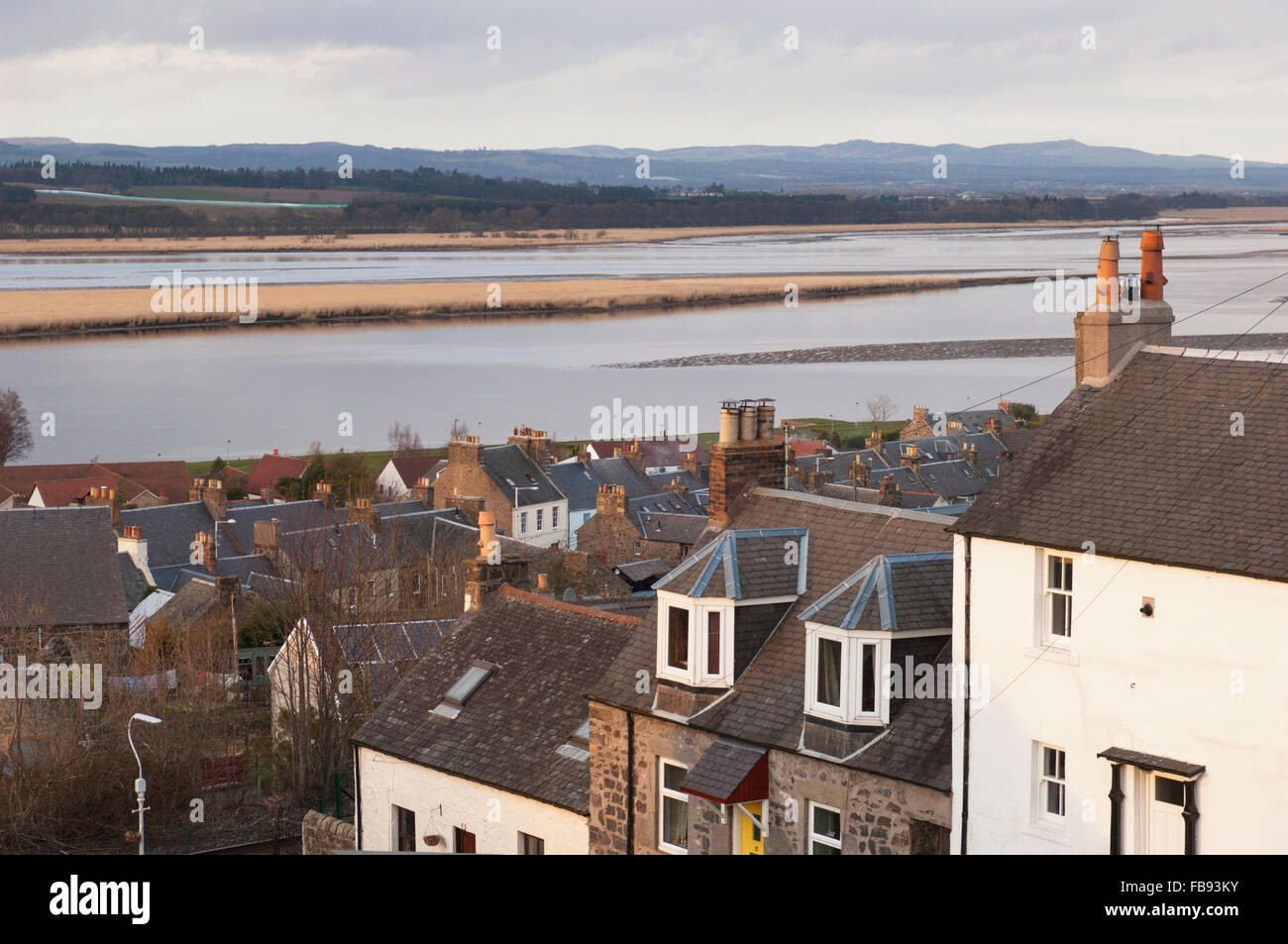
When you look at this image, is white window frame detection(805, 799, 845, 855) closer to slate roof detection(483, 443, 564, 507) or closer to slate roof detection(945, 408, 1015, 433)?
slate roof detection(483, 443, 564, 507)

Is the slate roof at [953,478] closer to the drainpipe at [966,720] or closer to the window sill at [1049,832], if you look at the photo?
the drainpipe at [966,720]

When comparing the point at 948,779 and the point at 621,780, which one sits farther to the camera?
the point at 621,780

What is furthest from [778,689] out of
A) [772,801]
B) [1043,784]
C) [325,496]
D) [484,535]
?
[325,496]

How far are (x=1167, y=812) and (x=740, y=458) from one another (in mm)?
9551

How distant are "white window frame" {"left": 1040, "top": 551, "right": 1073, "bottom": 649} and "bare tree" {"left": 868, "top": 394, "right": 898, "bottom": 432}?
402 ft

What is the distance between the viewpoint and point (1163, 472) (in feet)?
57.5

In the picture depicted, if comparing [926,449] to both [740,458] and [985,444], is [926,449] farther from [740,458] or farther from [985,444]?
[740,458]

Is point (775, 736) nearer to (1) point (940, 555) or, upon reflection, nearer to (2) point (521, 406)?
(1) point (940, 555)

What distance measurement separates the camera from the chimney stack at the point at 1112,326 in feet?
62.4

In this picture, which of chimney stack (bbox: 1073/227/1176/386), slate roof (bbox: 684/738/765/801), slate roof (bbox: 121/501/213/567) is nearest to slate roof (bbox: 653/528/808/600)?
slate roof (bbox: 684/738/765/801)

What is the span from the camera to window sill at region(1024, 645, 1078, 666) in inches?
674
